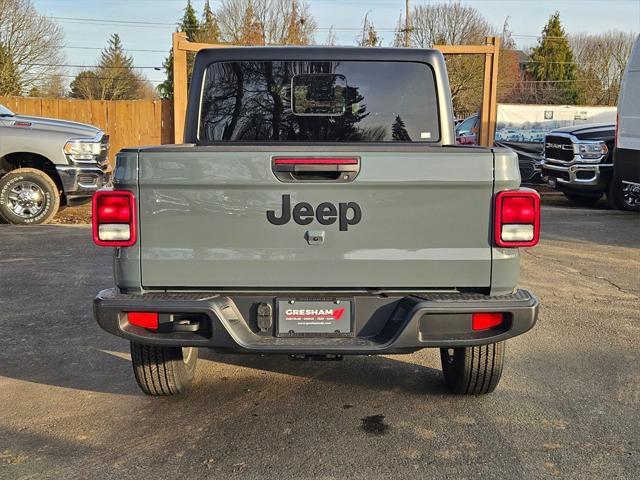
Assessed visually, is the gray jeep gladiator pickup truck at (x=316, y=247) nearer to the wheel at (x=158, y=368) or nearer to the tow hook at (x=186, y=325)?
the tow hook at (x=186, y=325)

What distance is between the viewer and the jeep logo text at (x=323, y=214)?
3238 millimetres

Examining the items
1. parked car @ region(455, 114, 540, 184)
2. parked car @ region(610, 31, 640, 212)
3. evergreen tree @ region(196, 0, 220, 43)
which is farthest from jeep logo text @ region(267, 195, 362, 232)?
evergreen tree @ region(196, 0, 220, 43)

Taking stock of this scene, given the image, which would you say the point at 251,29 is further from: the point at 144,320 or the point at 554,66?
the point at 554,66

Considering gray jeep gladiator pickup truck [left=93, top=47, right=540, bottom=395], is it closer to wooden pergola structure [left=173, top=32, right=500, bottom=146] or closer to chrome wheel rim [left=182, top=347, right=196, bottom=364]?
chrome wheel rim [left=182, top=347, right=196, bottom=364]

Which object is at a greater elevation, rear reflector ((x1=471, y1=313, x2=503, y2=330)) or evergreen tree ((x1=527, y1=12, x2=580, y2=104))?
evergreen tree ((x1=527, y1=12, x2=580, y2=104))

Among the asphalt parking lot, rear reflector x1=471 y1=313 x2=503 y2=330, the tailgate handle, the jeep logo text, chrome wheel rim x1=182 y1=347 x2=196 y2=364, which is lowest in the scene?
the asphalt parking lot

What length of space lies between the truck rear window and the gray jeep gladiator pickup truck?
1.14 metres

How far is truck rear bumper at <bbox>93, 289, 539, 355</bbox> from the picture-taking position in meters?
3.18

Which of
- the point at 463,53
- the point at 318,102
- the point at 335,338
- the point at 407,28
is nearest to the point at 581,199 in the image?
the point at 463,53

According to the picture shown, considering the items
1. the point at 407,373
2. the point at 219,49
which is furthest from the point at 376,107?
the point at 407,373

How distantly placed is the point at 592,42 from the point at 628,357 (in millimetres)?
44704

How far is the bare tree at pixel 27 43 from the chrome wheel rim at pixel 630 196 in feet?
89.0

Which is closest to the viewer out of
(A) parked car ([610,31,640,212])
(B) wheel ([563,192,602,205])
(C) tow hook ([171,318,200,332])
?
(C) tow hook ([171,318,200,332])

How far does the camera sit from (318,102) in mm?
4414
